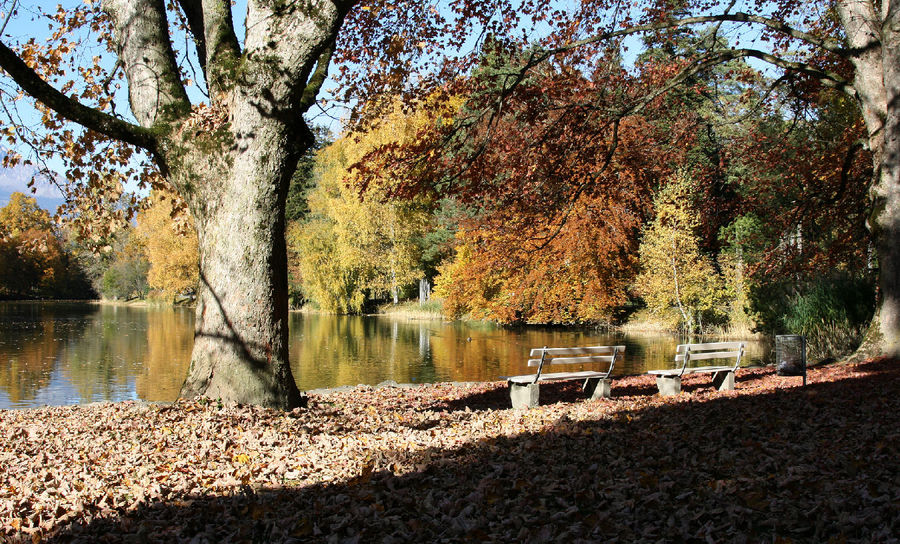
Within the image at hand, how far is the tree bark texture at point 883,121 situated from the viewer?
999 centimetres

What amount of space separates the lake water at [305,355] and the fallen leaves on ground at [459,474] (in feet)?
23.8

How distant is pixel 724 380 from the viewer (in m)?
9.26

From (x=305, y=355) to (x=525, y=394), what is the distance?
11823 mm

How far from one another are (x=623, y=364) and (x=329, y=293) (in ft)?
81.1

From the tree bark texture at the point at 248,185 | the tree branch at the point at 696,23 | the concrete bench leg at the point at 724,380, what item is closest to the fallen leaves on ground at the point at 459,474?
the tree bark texture at the point at 248,185

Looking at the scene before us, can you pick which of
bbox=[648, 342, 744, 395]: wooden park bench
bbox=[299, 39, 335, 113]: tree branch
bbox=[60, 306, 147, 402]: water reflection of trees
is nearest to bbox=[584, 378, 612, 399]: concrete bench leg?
bbox=[648, 342, 744, 395]: wooden park bench

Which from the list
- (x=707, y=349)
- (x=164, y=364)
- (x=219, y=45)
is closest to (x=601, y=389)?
(x=707, y=349)

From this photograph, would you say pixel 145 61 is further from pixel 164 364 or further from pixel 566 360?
pixel 164 364

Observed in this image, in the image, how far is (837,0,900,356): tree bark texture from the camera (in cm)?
999

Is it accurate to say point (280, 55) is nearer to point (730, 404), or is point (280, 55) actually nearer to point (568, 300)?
point (730, 404)

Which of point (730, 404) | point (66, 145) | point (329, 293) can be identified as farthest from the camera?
point (329, 293)

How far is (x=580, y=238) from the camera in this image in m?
20.0

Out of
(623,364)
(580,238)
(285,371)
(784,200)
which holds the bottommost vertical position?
(623,364)

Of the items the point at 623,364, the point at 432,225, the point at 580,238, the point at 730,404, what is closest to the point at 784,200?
the point at 580,238
